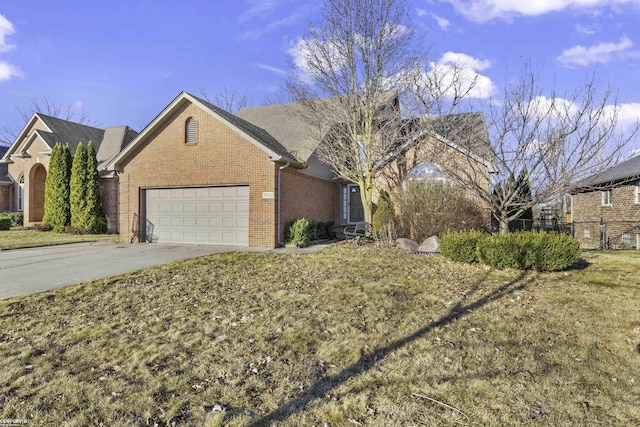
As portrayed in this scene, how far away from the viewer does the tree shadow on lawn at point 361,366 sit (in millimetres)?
2920

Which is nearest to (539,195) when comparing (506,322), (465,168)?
(465,168)

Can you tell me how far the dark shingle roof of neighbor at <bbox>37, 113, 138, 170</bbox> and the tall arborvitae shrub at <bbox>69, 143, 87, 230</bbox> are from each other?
2.53 meters

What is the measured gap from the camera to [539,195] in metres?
9.60

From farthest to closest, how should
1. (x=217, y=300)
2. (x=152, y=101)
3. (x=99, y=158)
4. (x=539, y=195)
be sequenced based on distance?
1. (x=152, y=101)
2. (x=99, y=158)
3. (x=539, y=195)
4. (x=217, y=300)

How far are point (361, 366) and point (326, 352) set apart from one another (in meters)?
0.49

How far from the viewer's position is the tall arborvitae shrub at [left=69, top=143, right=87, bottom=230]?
1938cm

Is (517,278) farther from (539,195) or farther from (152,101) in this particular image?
(152,101)

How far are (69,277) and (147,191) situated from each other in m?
7.75

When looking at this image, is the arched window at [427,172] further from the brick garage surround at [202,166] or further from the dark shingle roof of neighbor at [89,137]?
the dark shingle roof of neighbor at [89,137]

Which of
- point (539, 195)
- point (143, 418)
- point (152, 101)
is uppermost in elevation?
point (152, 101)

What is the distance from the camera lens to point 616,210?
58.1 feet

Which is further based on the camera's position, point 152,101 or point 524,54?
point 152,101

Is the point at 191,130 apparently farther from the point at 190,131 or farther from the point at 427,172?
the point at 427,172

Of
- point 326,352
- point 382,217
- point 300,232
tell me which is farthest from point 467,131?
point 326,352
